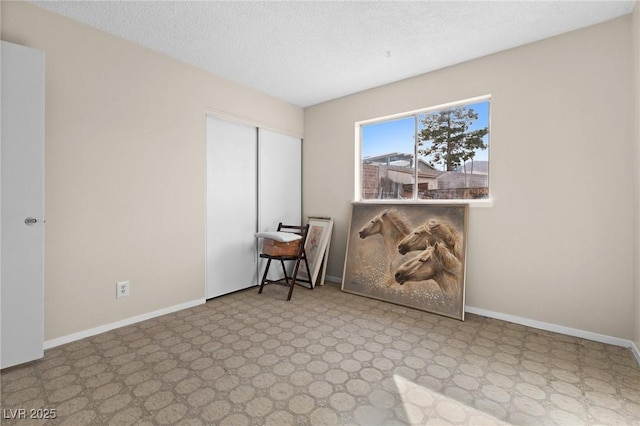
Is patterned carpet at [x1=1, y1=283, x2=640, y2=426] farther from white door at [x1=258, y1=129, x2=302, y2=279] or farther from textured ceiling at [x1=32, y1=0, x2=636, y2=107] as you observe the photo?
textured ceiling at [x1=32, y1=0, x2=636, y2=107]

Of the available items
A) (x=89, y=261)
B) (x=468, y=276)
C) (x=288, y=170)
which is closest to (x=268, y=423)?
(x=89, y=261)

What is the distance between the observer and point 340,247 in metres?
3.96

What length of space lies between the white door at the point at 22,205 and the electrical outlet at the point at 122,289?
1.90 feet

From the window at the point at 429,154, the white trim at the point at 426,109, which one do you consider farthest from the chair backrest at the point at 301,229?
the white trim at the point at 426,109

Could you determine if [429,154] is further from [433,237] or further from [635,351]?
[635,351]

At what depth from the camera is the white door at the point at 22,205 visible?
1847mm

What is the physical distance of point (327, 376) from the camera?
1847 millimetres

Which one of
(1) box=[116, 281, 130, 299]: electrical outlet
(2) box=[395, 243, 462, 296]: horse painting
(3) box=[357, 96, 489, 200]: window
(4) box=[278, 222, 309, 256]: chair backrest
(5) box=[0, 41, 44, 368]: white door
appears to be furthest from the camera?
(4) box=[278, 222, 309, 256]: chair backrest

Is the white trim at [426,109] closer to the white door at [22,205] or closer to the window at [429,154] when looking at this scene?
the window at [429,154]

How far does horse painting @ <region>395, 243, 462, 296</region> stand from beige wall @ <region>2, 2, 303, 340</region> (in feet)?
7.27

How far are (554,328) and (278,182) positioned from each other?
331cm

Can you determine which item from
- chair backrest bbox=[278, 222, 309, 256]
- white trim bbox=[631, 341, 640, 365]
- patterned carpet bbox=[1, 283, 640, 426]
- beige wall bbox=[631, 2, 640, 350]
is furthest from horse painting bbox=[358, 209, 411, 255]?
white trim bbox=[631, 341, 640, 365]

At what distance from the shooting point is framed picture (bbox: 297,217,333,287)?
3868 mm

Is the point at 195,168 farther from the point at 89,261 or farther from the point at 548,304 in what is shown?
the point at 548,304
